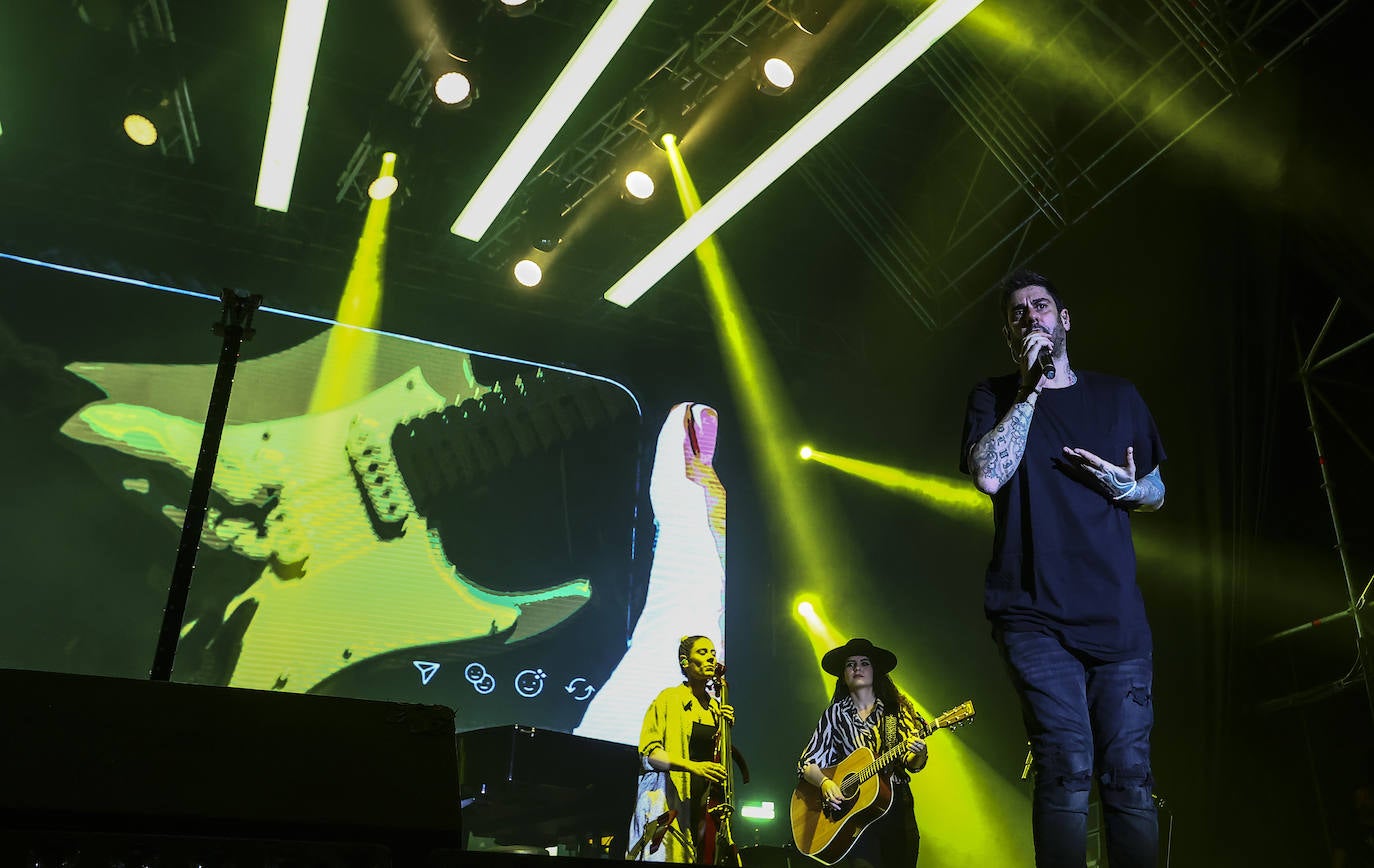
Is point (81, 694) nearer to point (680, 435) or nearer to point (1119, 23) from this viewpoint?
point (1119, 23)

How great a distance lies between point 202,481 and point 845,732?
315 centimetres

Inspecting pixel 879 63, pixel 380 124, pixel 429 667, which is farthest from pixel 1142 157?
pixel 429 667

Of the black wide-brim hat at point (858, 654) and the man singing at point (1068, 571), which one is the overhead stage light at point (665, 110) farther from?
the man singing at point (1068, 571)

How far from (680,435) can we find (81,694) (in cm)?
647

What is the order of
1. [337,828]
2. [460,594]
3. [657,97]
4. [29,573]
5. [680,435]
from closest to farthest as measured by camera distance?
1. [337,828]
2. [29,573]
3. [657,97]
4. [460,594]
5. [680,435]

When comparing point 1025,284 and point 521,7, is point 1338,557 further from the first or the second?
point 521,7

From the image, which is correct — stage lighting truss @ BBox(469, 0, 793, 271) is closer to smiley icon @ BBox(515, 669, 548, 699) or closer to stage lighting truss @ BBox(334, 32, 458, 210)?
stage lighting truss @ BBox(334, 32, 458, 210)

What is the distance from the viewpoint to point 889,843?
4.50 meters

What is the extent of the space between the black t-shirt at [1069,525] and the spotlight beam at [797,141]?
11.4 feet

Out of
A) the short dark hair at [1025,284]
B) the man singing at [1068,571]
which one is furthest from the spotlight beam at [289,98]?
the man singing at [1068,571]

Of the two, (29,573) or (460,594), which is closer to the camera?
(29,573)

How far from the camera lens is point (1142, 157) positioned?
583 cm

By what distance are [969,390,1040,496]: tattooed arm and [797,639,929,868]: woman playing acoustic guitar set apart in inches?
114

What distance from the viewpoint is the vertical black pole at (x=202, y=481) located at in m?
3.04
